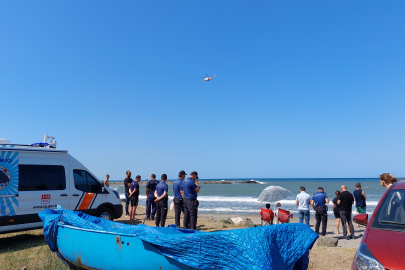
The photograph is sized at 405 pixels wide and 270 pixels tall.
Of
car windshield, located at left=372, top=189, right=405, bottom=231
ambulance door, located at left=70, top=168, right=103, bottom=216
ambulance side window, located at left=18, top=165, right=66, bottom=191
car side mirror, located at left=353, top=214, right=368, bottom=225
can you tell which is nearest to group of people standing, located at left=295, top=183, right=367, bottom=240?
car side mirror, located at left=353, top=214, right=368, bottom=225

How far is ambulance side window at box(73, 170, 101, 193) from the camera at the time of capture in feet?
27.1

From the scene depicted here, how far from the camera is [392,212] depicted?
11.7 feet

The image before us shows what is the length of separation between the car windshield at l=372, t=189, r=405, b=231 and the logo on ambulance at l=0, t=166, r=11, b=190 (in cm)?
750

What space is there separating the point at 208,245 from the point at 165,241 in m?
0.60

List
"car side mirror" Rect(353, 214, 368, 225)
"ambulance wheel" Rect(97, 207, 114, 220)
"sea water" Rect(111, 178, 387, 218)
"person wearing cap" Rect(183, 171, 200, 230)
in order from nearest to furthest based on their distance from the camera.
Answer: "car side mirror" Rect(353, 214, 368, 225)
"person wearing cap" Rect(183, 171, 200, 230)
"ambulance wheel" Rect(97, 207, 114, 220)
"sea water" Rect(111, 178, 387, 218)

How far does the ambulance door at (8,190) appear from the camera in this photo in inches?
264

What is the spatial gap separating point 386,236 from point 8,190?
760 cm

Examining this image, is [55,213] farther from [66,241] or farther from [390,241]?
[390,241]

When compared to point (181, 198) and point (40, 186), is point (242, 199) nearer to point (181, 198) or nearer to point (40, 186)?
point (181, 198)

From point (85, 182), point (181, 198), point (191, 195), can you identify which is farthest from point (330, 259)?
point (85, 182)

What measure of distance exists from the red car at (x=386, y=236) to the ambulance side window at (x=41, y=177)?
7179 mm

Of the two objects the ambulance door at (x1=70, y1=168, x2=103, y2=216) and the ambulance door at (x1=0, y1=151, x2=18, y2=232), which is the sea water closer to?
the ambulance door at (x1=70, y1=168, x2=103, y2=216)

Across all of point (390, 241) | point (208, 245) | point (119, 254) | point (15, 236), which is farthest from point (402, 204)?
point (15, 236)

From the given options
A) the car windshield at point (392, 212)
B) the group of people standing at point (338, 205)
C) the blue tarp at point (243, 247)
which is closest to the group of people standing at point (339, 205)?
the group of people standing at point (338, 205)
